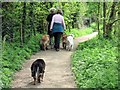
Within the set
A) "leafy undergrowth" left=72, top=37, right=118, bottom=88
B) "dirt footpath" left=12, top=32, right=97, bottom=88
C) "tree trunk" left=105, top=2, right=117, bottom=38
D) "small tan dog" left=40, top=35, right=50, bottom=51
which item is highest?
"tree trunk" left=105, top=2, right=117, bottom=38

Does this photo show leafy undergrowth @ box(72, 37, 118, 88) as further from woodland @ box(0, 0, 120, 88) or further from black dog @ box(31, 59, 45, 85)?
black dog @ box(31, 59, 45, 85)

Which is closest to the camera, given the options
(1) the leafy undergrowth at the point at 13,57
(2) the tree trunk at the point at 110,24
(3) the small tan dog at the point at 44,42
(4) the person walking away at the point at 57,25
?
(1) the leafy undergrowth at the point at 13,57

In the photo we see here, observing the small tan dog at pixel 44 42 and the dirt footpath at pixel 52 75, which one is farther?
the small tan dog at pixel 44 42

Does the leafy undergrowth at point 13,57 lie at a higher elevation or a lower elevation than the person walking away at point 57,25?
lower

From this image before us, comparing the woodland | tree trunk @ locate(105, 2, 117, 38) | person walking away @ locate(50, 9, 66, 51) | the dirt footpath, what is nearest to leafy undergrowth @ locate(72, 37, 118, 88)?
the woodland

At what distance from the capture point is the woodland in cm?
847

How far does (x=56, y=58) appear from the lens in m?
12.7

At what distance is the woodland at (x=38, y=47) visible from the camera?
27.8ft

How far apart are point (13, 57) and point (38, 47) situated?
3.73 metres

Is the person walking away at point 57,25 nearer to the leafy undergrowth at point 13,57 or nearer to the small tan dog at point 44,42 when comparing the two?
the small tan dog at point 44,42

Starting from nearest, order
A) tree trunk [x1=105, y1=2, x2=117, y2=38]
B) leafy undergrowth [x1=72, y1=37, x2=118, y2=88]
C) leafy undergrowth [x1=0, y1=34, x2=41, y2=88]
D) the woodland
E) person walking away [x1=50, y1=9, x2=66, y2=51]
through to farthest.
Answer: leafy undergrowth [x1=72, y1=37, x2=118, y2=88]
the woodland
leafy undergrowth [x1=0, y1=34, x2=41, y2=88]
person walking away [x1=50, y1=9, x2=66, y2=51]
tree trunk [x1=105, y1=2, x2=117, y2=38]

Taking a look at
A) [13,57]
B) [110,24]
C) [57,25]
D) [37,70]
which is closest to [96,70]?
[37,70]

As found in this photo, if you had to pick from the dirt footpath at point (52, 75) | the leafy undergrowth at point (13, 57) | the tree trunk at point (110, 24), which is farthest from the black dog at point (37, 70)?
the tree trunk at point (110, 24)

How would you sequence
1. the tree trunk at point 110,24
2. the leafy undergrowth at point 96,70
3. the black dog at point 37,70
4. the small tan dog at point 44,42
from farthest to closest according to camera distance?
1. the tree trunk at point 110,24
2. the small tan dog at point 44,42
3. the black dog at point 37,70
4. the leafy undergrowth at point 96,70
